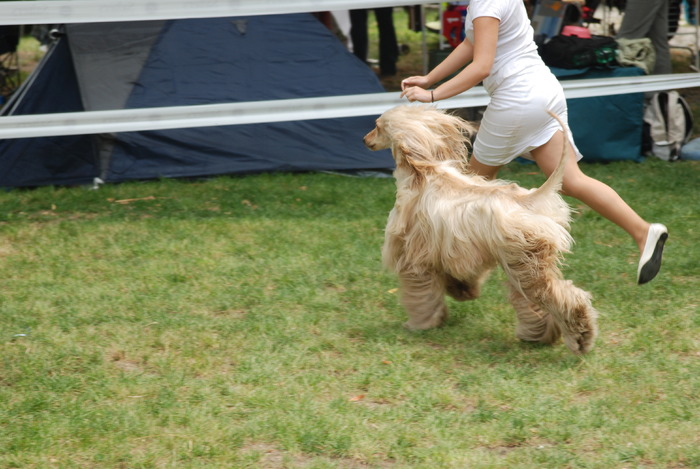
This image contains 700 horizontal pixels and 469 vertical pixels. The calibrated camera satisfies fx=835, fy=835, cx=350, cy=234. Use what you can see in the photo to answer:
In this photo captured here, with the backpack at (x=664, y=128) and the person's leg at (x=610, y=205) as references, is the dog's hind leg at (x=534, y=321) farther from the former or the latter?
the backpack at (x=664, y=128)

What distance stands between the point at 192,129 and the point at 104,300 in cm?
283

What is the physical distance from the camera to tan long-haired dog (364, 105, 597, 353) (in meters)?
3.67

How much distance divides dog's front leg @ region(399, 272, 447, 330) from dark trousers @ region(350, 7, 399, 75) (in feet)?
24.6

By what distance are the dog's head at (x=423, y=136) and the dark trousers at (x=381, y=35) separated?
24.2 feet

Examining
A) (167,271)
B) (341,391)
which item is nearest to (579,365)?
(341,391)

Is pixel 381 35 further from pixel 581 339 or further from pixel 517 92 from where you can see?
pixel 581 339

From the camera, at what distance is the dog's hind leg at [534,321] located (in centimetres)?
395

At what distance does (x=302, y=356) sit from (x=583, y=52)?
4726 mm

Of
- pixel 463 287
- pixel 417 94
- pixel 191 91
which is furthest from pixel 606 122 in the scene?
pixel 417 94

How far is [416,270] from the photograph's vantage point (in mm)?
4102

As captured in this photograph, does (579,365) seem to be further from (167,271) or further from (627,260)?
(167,271)

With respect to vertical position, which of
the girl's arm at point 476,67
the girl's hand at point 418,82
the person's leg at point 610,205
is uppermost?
the girl's arm at point 476,67

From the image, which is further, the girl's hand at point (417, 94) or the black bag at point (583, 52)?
the black bag at point (583, 52)

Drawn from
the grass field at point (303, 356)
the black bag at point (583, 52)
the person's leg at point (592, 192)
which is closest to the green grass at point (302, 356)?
the grass field at point (303, 356)
